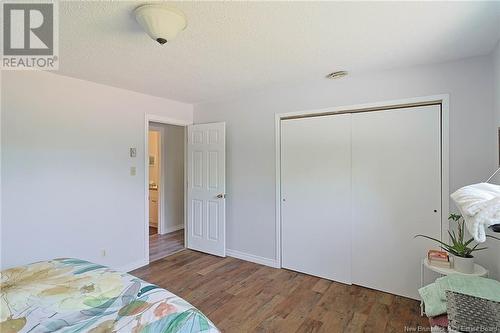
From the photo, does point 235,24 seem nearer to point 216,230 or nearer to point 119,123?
point 119,123

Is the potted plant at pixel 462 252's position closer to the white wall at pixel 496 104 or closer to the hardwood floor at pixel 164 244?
the white wall at pixel 496 104

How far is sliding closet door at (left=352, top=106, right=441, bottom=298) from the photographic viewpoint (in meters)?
2.55

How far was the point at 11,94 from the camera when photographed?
7.93ft

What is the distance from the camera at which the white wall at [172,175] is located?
519 centimetres

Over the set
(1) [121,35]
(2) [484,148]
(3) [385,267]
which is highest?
(1) [121,35]

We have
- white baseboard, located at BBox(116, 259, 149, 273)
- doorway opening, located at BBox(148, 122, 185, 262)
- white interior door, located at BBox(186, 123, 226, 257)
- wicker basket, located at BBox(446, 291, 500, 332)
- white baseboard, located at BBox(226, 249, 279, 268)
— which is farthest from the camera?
doorway opening, located at BBox(148, 122, 185, 262)

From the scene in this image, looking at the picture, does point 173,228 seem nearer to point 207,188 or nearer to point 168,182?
point 168,182

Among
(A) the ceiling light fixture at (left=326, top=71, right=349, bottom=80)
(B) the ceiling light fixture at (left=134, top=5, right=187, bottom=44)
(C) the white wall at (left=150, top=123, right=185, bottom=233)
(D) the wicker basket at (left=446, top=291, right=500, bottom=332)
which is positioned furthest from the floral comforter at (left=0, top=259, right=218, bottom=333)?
(C) the white wall at (left=150, top=123, right=185, bottom=233)

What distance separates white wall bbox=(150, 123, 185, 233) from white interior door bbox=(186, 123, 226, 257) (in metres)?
1.17

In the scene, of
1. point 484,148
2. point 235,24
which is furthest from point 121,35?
point 484,148

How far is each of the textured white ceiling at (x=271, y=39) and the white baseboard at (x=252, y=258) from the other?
92.6 inches

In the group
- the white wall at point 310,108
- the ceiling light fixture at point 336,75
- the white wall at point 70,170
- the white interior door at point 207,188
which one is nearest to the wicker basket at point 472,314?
the white wall at point 310,108

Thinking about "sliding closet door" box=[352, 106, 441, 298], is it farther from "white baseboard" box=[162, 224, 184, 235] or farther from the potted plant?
"white baseboard" box=[162, 224, 184, 235]

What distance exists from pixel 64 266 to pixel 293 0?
2238 millimetres
